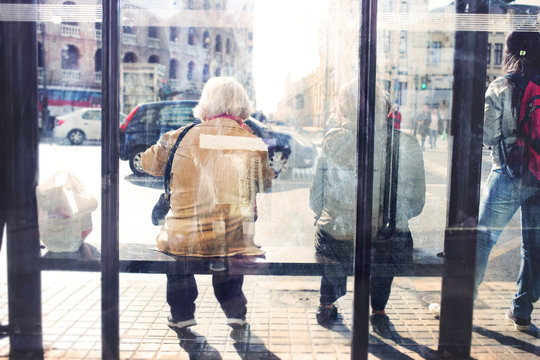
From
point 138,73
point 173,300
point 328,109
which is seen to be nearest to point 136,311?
point 173,300

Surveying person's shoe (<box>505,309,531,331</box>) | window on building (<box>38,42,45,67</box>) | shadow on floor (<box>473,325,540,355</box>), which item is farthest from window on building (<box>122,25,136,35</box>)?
person's shoe (<box>505,309,531,331</box>)

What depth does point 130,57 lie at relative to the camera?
9.79 feet

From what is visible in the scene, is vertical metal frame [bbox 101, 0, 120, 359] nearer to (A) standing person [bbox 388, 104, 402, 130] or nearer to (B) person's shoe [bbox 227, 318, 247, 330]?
(B) person's shoe [bbox 227, 318, 247, 330]

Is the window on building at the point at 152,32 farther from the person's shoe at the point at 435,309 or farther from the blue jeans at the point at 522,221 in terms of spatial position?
the person's shoe at the point at 435,309

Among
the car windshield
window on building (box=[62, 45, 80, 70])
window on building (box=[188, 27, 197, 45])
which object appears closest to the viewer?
window on building (box=[62, 45, 80, 70])

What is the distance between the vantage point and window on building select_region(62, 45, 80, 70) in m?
2.78

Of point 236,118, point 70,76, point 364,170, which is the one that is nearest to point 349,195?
point 364,170

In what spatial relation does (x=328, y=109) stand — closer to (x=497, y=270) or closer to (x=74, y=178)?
(x=74, y=178)

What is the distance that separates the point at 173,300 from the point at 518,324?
217 centimetres

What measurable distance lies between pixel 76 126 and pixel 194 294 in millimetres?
1271

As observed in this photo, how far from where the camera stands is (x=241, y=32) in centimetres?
334

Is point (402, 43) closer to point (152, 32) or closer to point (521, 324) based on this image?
point (152, 32)

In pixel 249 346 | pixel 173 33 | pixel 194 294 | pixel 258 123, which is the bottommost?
pixel 249 346

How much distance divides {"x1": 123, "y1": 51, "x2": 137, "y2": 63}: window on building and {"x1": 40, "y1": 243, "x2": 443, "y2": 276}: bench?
115 cm
